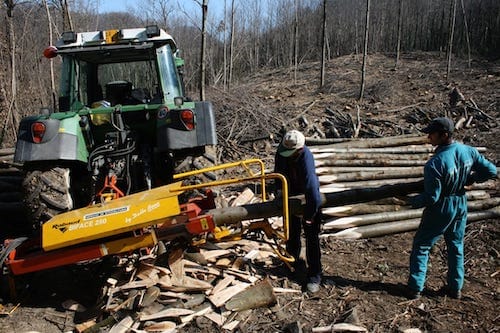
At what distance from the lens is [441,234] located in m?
3.86

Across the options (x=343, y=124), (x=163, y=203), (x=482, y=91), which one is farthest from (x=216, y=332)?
(x=482, y=91)

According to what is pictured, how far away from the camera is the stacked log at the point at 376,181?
5.52m

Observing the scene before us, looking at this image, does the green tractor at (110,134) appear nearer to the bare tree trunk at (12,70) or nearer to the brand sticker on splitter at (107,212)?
the brand sticker on splitter at (107,212)

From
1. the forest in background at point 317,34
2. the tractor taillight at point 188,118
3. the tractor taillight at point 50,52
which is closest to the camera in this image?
the tractor taillight at point 188,118

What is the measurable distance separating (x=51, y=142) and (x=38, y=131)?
17 centimetres

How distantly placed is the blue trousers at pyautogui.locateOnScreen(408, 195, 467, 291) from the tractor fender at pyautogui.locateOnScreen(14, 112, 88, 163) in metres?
3.54

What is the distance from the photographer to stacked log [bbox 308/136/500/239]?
217 inches

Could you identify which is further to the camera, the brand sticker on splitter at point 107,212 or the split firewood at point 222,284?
the split firewood at point 222,284

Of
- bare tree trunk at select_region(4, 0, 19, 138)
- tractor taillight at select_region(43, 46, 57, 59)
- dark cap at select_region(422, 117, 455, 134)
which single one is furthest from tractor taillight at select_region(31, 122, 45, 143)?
bare tree trunk at select_region(4, 0, 19, 138)

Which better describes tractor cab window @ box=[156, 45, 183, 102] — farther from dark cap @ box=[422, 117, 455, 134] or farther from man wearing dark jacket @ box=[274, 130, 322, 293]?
dark cap @ box=[422, 117, 455, 134]

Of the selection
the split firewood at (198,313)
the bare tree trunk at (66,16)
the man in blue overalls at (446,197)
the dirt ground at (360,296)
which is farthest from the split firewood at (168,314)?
the bare tree trunk at (66,16)

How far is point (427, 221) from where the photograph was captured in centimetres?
386

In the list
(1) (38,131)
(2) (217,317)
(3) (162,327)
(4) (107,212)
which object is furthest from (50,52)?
(2) (217,317)

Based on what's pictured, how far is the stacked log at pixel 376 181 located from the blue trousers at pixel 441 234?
572mm
